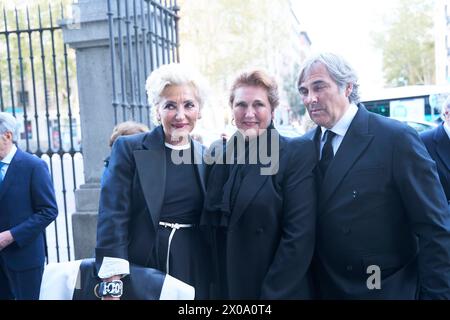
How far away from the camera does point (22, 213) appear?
3.54 metres

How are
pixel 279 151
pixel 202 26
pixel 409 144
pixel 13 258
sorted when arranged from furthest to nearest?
pixel 202 26
pixel 13 258
pixel 279 151
pixel 409 144

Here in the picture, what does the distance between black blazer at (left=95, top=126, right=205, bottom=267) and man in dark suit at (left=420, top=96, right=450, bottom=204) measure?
2.09 m

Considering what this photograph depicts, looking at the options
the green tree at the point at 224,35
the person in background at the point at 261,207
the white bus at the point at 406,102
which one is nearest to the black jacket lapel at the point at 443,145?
the person in background at the point at 261,207

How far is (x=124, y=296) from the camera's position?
2193mm

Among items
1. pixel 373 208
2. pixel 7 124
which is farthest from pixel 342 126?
pixel 7 124

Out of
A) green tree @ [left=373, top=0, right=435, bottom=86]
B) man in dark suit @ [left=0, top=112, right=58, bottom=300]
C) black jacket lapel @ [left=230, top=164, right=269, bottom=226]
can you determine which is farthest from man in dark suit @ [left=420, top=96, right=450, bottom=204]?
green tree @ [left=373, top=0, right=435, bottom=86]

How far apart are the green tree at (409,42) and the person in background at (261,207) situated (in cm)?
3801

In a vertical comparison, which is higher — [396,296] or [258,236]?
[258,236]

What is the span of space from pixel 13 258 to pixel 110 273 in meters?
1.72

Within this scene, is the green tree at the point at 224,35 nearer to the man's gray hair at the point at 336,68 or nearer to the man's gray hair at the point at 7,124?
the man's gray hair at the point at 7,124

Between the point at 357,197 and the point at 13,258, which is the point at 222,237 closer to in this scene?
the point at 357,197

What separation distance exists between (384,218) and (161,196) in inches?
45.6

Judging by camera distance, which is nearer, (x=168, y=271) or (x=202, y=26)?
(x=168, y=271)

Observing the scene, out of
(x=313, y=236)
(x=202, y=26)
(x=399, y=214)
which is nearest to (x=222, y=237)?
(x=313, y=236)
